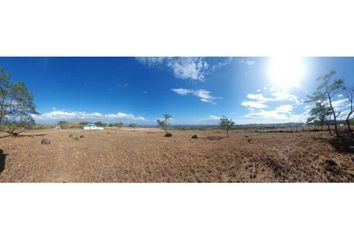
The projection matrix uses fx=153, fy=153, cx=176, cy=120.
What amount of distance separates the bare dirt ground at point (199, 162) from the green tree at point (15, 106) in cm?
50

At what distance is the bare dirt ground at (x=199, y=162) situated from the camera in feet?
13.1

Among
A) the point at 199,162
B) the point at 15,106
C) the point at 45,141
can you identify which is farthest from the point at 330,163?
the point at 15,106

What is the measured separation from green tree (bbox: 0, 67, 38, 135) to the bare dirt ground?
0.50 meters

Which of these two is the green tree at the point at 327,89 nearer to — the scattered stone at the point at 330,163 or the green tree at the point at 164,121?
the scattered stone at the point at 330,163

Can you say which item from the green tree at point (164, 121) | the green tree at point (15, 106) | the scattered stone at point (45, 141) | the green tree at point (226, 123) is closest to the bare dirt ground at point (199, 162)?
the green tree at point (226, 123)

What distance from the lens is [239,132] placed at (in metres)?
5.18

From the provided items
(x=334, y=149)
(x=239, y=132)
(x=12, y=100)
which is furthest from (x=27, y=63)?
(x=334, y=149)

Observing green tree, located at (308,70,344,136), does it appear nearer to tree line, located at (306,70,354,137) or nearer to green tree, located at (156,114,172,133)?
tree line, located at (306,70,354,137)

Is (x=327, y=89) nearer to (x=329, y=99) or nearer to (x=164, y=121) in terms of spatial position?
(x=329, y=99)

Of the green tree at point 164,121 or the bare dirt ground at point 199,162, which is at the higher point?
the green tree at point 164,121

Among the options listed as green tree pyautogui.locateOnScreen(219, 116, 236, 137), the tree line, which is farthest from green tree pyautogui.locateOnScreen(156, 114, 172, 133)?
the tree line

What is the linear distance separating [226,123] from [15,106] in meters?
7.24
